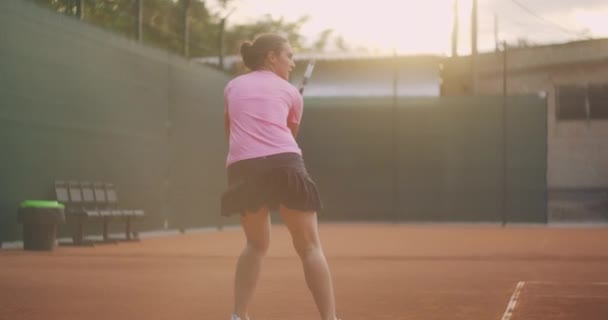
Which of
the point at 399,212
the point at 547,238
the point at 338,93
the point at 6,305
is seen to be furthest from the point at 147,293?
the point at 338,93

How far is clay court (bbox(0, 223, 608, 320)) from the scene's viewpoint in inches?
298

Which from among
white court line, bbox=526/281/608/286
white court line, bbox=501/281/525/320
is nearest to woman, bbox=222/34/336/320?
Result: white court line, bbox=501/281/525/320

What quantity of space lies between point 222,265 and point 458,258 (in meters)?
3.25

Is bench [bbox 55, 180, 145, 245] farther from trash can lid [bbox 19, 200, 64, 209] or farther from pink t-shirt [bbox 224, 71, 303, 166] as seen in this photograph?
pink t-shirt [bbox 224, 71, 303, 166]

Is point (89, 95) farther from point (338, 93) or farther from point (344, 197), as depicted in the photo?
point (338, 93)

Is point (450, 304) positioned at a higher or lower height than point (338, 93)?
lower

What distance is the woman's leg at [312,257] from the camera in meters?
5.55

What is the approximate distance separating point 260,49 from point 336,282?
4827mm

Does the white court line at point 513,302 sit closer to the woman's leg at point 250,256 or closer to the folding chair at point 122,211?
the woman's leg at point 250,256

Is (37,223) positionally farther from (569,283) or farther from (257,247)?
(257,247)

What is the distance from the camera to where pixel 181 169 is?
895 inches

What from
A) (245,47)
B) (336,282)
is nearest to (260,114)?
(245,47)

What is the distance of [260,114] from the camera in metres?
5.62

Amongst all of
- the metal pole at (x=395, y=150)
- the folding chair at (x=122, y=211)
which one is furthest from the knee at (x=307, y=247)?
the metal pole at (x=395, y=150)
